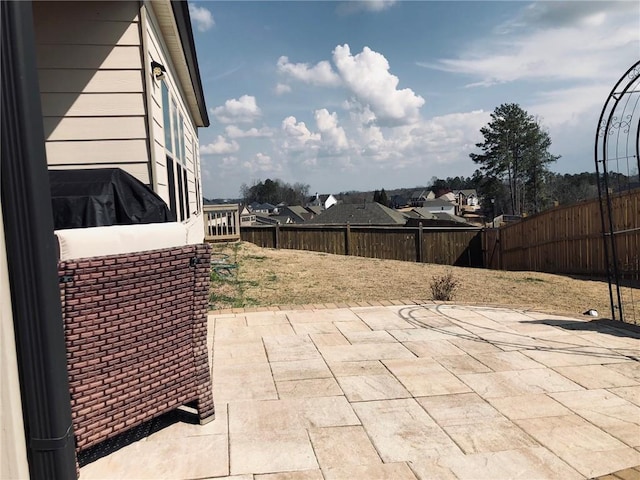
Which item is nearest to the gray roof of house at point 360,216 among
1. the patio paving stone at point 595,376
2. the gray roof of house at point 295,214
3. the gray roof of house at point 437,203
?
the gray roof of house at point 295,214

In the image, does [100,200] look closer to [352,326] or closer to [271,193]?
[352,326]

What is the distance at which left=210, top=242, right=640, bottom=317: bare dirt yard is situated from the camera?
21.0ft

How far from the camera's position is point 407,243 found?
14211 millimetres

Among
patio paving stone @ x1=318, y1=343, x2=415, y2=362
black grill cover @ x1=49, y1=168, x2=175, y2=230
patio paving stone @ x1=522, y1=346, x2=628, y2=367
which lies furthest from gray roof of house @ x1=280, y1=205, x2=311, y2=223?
black grill cover @ x1=49, y1=168, x2=175, y2=230

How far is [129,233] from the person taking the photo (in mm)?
1961

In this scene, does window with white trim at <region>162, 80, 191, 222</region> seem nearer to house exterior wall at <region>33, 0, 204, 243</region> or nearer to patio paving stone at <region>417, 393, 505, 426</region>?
house exterior wall at <region>33, 0, 204, 243</region>

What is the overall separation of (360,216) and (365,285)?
2226 cm

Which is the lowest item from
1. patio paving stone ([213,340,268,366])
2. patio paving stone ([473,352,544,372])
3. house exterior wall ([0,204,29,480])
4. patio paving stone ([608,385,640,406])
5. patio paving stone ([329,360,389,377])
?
patio paving stone ([608,385,640,406])

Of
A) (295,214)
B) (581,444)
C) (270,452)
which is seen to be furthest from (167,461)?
(295,214)

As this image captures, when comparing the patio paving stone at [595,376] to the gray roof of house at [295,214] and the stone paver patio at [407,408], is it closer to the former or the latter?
the stone paver patio at [407,408]

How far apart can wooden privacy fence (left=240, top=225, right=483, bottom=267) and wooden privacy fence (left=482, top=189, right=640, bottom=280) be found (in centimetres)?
83

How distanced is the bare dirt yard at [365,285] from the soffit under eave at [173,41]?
3.02m

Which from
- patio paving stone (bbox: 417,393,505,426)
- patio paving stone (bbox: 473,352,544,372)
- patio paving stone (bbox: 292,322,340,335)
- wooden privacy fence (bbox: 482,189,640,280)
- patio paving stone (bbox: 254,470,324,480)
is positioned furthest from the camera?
wooden privacy fence (bbox: 482,189,640,280)

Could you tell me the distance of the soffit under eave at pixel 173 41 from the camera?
370cm
